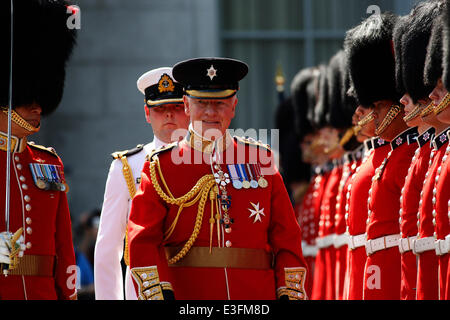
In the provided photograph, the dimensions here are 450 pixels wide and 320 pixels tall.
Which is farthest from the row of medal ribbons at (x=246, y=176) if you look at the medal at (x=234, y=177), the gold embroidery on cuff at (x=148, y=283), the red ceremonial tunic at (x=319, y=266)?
the red ceremonial tunic at (x=319, y=266)

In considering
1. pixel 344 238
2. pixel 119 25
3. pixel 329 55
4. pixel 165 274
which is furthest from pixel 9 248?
pixel 329 55

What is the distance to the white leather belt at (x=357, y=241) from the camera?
654cm

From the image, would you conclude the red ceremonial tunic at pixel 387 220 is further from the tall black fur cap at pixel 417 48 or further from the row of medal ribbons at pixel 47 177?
the row of medal ribbons at pixel 47 177

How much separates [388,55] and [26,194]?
2516mm

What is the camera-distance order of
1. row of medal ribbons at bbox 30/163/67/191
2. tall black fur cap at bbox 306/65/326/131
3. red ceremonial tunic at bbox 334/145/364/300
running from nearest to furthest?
row of medal ribbons at bbox 30/163/67/191, red ceremonial tunic at bbox 334/145/364/300, tall black fur cap at bbox 306/65/326/131

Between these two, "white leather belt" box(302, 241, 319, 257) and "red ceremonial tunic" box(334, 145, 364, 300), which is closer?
"red ceremonial tunic" box(334, 145, 364, 300)

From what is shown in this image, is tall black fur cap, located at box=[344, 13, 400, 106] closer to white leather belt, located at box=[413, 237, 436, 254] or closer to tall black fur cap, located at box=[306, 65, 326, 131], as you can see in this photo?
white leather belt, located at box=[413, 237, 436, 254]

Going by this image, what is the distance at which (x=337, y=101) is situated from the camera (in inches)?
350

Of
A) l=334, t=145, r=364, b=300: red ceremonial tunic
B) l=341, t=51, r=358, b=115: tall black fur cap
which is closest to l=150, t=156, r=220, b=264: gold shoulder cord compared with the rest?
l=341, t=51, r=358, b=115: tall black fur cap

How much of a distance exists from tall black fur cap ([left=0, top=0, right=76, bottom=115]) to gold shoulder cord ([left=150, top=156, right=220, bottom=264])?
941 mm

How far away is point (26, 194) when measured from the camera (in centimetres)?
543

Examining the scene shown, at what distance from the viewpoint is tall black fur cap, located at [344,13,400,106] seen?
21.8 feet

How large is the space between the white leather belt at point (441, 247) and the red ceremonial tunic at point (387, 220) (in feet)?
3.63
